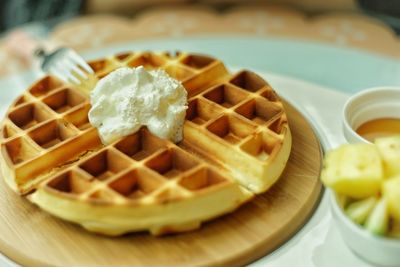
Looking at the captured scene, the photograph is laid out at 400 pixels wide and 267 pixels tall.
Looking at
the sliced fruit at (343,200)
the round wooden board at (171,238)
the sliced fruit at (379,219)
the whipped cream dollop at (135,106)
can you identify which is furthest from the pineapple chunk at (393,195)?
the whipped cream dollop at (135,106)

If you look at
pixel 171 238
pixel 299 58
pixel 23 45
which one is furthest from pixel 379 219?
pixel 23 45

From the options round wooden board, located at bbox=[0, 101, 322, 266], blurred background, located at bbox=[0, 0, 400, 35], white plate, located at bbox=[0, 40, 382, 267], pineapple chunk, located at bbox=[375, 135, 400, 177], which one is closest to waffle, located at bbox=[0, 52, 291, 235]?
round wooden board, located at bbox=[0, 101, 322, 266]

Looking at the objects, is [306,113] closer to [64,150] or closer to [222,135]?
[222,135]

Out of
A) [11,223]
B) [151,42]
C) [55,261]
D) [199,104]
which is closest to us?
[55,261]

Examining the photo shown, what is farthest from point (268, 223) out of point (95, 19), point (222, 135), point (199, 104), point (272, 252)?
point (95, 19)

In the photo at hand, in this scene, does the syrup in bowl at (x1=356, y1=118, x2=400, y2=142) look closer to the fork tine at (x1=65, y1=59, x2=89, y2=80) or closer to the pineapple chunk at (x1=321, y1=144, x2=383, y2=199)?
the pineapple chunk at (x1=321, y1=144, x2=383, y2=199)

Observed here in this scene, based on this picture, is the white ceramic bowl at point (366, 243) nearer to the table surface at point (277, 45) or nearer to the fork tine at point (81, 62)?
the table surface at point (277, 45)
